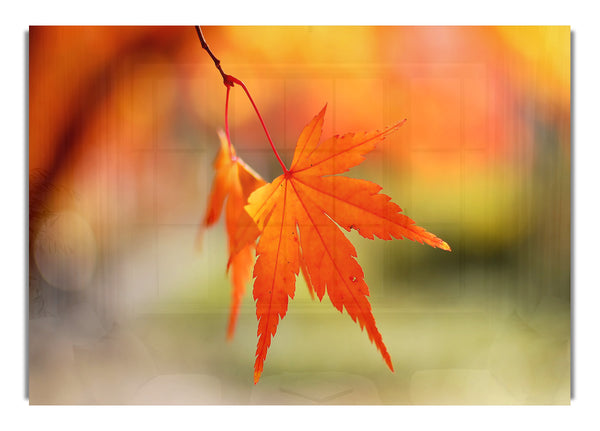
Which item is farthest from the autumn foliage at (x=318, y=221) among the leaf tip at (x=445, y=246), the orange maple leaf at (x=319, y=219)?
the leaf tip at (x=445, y=246)

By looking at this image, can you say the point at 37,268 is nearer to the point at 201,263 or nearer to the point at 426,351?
the point at 201,263

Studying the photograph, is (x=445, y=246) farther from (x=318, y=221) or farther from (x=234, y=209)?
(x=234, y=209)

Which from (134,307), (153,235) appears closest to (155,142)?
(153,235)

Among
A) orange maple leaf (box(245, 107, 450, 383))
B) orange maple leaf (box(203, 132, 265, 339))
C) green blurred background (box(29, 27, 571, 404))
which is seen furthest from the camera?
green blurred background (box(29, 27, 571, 404))

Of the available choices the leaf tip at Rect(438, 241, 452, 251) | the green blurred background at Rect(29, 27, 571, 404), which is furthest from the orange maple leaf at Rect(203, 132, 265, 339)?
the leaf tip at Rect(438, 241, 452, 251)

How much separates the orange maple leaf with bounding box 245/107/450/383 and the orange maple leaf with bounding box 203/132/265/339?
0.09 m

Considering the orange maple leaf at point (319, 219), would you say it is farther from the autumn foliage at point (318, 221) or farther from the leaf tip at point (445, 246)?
the leaf tip at point (445, 246)

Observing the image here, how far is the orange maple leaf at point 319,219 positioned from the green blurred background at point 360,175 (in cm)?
20

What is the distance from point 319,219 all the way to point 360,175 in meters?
0.27

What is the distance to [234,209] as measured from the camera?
143 centimetres

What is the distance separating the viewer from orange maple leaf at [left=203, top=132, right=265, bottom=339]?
1.40 meters

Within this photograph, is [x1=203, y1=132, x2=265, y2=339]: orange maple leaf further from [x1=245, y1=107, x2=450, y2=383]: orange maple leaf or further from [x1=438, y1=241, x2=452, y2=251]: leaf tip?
[x1=438, y1=241, x2=452, y2=251]: leaf tip

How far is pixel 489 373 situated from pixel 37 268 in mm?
1351

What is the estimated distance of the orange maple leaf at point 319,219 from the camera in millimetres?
1262
